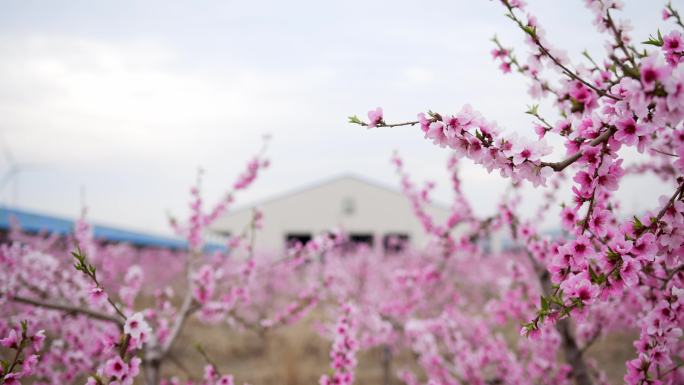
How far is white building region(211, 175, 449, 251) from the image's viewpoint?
31.6 meters

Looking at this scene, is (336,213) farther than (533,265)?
Yes

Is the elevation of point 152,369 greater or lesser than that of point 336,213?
lesser

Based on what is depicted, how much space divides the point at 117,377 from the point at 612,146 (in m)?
2.41

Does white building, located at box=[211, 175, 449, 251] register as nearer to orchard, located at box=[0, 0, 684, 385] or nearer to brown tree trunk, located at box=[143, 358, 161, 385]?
orchard, located at box=[0, 0, 684, 385]

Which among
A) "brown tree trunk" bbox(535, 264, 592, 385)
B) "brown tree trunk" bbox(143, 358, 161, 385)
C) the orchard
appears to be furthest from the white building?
"brown tree trunk" bbox(143, 358, 161, 385)

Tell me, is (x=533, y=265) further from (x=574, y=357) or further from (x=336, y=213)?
(x=336, y=213)

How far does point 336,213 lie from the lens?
31828 mm

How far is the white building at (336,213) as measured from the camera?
31.6m

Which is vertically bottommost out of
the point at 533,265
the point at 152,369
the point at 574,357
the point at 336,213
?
the point at 152,369

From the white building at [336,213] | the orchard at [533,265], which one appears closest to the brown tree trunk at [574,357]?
the orchard at [533,265]

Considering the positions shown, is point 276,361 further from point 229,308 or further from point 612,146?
point 612,146

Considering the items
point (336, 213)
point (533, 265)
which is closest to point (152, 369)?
point (533, 265)

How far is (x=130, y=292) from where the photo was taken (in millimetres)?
4266

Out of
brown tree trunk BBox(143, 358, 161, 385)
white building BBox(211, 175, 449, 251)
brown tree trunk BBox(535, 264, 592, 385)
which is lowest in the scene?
brown tree trunk BBox(143, 358, 161, 385)
